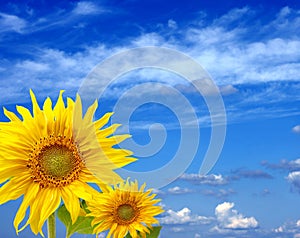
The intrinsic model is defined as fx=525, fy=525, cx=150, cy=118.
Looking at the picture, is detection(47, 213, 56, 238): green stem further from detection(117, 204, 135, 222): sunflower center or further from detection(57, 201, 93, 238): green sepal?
detection(117, 204, 135, 222): sunflower center

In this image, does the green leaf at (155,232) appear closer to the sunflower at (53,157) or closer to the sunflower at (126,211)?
the sunflower at (126,211)

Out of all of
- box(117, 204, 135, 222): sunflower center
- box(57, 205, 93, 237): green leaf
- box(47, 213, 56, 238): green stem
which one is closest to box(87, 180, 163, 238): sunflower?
box(117, 204, 135, 222): sunflower center

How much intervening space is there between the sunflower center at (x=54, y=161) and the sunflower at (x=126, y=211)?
2.57 feet

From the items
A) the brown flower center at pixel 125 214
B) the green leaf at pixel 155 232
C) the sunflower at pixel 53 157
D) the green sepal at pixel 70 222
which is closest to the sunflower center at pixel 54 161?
the sunflower at pixel 53 157

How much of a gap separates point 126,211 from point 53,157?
1286mm

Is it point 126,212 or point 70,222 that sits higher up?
point 126,212

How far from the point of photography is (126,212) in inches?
146

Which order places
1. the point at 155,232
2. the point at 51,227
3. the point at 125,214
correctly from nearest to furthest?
the point at 51,227, the point at 155,232, the point at 125,214

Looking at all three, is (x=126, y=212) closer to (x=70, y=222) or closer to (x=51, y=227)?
(x=70, y=222)

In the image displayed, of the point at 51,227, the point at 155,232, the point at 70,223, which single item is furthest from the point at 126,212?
the point at 51,227

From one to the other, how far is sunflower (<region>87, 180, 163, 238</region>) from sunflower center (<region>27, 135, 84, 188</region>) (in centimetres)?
78

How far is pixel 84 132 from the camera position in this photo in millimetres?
2424

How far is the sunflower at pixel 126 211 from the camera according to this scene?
136 inches

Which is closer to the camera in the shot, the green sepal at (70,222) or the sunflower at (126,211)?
the green sepal at (70,222)
